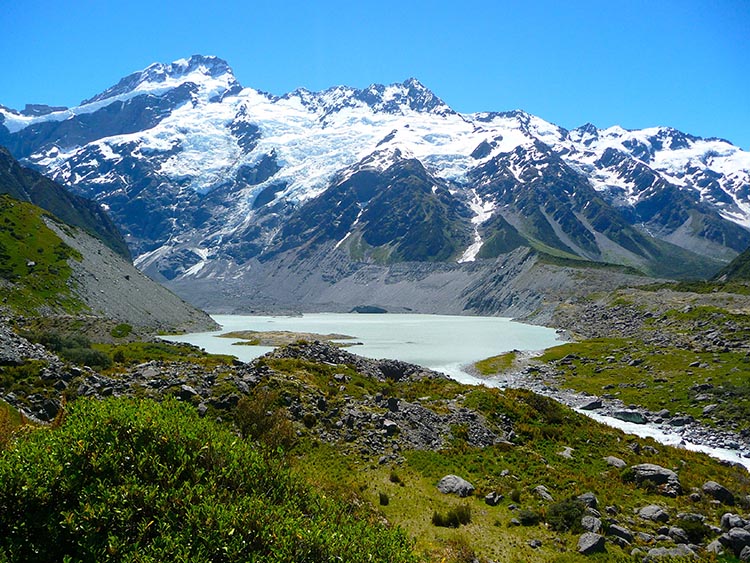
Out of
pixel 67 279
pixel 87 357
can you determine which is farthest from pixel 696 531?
pixel 67 279

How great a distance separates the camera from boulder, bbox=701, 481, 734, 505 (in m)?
27.3

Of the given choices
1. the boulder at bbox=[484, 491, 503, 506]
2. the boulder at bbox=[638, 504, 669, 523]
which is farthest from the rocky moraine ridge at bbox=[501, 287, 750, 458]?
the boulder at bbox=[484, 491, 503, 506]

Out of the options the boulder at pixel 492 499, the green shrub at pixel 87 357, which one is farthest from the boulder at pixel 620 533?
the green shrub at pixel 87 357

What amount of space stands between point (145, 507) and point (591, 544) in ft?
57.2

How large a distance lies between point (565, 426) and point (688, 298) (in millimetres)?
114635

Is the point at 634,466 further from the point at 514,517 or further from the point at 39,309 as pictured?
the point at 39,309

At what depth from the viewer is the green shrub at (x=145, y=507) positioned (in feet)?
34.7

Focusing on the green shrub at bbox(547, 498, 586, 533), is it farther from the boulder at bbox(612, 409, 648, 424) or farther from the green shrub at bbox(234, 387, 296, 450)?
the boulder at bbox(612, 409, 648, 424)

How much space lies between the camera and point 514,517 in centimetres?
2395

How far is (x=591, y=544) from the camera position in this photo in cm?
2053

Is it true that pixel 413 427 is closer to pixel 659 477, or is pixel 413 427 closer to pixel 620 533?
pixel 659 477

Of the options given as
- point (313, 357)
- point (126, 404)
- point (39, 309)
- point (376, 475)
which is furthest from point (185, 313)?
point (126, 404)

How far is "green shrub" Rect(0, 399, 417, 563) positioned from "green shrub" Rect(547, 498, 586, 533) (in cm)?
1318

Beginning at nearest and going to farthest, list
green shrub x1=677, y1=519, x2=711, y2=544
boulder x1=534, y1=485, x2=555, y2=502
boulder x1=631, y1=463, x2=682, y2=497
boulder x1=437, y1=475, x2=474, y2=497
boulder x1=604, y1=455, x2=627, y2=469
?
green shrub x1=677, y1=519, x2=711, y2=544 < boulder x1=534, y1=485, x2=555, y2=502 < boulder x1=437, y1=475, x2=474, y2=497 < boulder x1=631, y1=463, x2=682, y2=497 < boulder x1=604, y1=455, x2=627, y2=469
